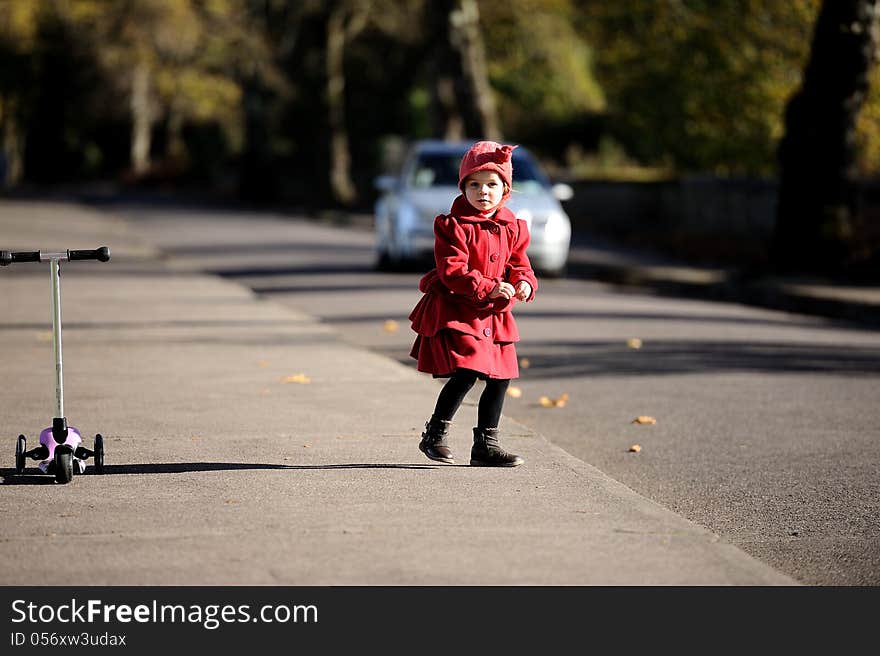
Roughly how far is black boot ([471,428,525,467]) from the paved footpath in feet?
0.26

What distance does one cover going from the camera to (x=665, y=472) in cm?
823

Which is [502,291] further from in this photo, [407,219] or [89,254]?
[407,219]

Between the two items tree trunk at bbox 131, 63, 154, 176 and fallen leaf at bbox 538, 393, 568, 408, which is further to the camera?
tree trunk at bbox 131, 63, 154, 176

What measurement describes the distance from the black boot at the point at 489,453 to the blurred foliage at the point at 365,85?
2302 centimetres

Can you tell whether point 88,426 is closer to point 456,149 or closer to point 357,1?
point 456,149

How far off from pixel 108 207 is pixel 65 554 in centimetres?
4780

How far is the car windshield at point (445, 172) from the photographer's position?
2256 centimetres

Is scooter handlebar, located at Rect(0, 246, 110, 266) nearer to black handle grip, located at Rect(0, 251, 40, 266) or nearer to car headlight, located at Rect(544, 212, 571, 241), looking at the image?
black handle grip, located at Rect(0, 251, 40, 266)

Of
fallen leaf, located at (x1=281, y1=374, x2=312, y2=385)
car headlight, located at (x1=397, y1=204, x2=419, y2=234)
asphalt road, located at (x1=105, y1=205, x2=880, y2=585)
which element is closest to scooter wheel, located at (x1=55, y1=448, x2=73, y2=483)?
asphalt road, located at (x1=105, y1=205, x2=880, y2=585)

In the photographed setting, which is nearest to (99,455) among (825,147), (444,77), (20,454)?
(20,454)

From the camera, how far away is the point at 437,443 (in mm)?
7848

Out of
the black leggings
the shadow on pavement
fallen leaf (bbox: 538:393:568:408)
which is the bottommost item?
fallen leaf (bbox: 538:393:568:408)

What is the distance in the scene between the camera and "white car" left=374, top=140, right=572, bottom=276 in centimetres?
2152

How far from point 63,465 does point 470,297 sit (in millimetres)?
1904
